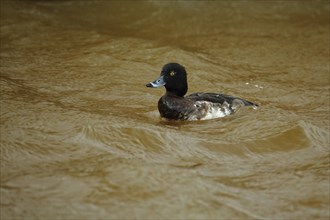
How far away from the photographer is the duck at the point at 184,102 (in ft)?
22.4

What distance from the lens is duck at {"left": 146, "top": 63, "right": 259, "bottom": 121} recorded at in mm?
6836

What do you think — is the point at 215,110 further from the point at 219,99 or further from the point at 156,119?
the point at 156,119

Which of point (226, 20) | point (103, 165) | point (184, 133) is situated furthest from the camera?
point (226, 20)

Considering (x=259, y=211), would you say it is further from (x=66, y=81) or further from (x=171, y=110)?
(x=66, y=81)

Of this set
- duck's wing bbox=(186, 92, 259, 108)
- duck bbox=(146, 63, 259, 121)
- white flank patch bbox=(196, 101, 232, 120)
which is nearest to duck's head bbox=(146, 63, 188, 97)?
duck bbox=(146, 63, 259, 121)

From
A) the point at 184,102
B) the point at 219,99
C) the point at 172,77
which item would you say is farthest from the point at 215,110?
the point at 172,77

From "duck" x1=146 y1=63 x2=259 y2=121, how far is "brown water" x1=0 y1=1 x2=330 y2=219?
0.42ft

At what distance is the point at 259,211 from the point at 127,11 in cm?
950

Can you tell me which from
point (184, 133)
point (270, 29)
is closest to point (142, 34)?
point (270, 29)

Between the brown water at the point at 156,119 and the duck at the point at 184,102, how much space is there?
13 centimetres

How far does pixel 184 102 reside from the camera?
22.7ft

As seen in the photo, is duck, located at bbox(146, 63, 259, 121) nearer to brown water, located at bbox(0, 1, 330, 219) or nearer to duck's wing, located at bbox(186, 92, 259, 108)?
duck's wing, located at bbox(186, 92, 259, 108)

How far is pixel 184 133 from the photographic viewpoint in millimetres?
6258

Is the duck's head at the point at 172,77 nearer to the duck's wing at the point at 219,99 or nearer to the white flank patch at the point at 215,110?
the duck's wing at the point at 219,99
